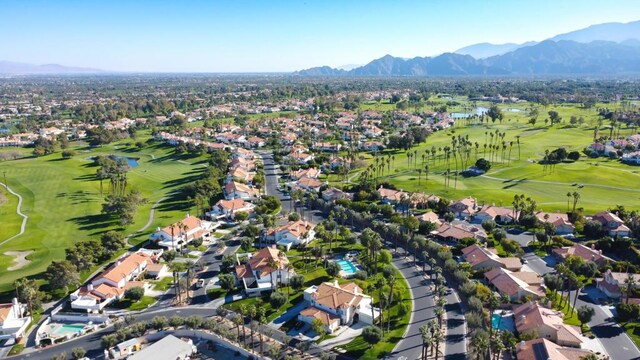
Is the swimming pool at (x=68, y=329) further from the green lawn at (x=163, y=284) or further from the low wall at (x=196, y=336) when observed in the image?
the green lawn at (x=163, y=284)

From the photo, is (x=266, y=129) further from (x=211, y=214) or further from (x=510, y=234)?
(x=510, y=234)

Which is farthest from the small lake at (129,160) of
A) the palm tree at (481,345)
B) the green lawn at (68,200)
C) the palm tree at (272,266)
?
the palm tree at (481,345)

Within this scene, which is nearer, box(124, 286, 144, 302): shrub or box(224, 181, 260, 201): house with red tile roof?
box(124, 286, 144, 302): shrub

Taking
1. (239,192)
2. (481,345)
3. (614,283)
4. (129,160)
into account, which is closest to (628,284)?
(614,283)

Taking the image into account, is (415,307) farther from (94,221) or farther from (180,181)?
(180,181)

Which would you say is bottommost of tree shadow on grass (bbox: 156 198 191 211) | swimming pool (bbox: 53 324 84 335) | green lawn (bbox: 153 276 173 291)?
swimming pool (bbox: 53 324 84 335)

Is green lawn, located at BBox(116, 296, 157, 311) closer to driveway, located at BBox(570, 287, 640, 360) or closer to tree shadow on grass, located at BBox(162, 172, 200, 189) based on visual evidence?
driveway, located at BBox(570, 287, 640, 360)

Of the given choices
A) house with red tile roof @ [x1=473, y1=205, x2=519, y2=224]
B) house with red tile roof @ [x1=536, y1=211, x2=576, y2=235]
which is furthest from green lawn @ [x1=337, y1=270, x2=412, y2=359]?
house with red tile roof @ [x1=536, y1=211, x2=576, y2=235]
